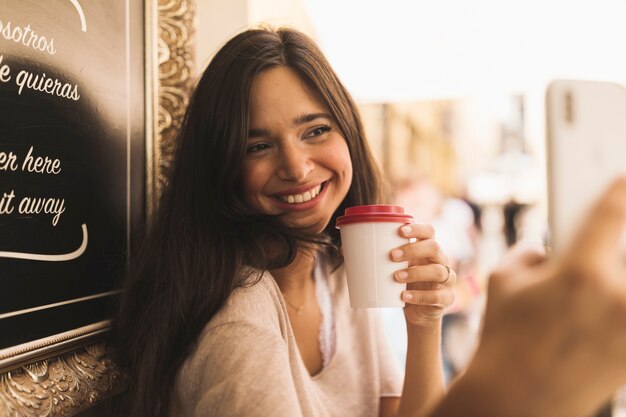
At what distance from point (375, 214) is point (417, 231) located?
10 centimetres

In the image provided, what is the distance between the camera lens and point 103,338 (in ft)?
2.84

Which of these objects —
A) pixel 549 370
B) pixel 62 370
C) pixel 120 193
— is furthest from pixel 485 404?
pixel 120 193

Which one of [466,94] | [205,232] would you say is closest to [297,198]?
[205,232]

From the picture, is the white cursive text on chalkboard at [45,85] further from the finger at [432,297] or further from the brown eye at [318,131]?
the finger at [432,297]

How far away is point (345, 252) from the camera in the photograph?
2.86 feet

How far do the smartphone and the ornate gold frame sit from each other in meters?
0.63

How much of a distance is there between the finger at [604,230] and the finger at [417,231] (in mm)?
464

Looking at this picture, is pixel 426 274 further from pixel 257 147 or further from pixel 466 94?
pixel 466 94

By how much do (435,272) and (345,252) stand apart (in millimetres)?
175

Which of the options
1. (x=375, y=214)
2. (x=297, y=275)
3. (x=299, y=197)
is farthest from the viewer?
(x=297, y=275)

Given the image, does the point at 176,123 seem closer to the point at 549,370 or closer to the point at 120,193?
the point at 120,193

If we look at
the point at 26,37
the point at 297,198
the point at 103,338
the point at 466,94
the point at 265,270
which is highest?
the point at 466,94

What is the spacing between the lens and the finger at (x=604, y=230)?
1.16 ft

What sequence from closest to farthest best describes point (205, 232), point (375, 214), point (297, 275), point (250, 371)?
point (250, 371) → point (375, 214) → point (205, 232) → point (297, 275)
